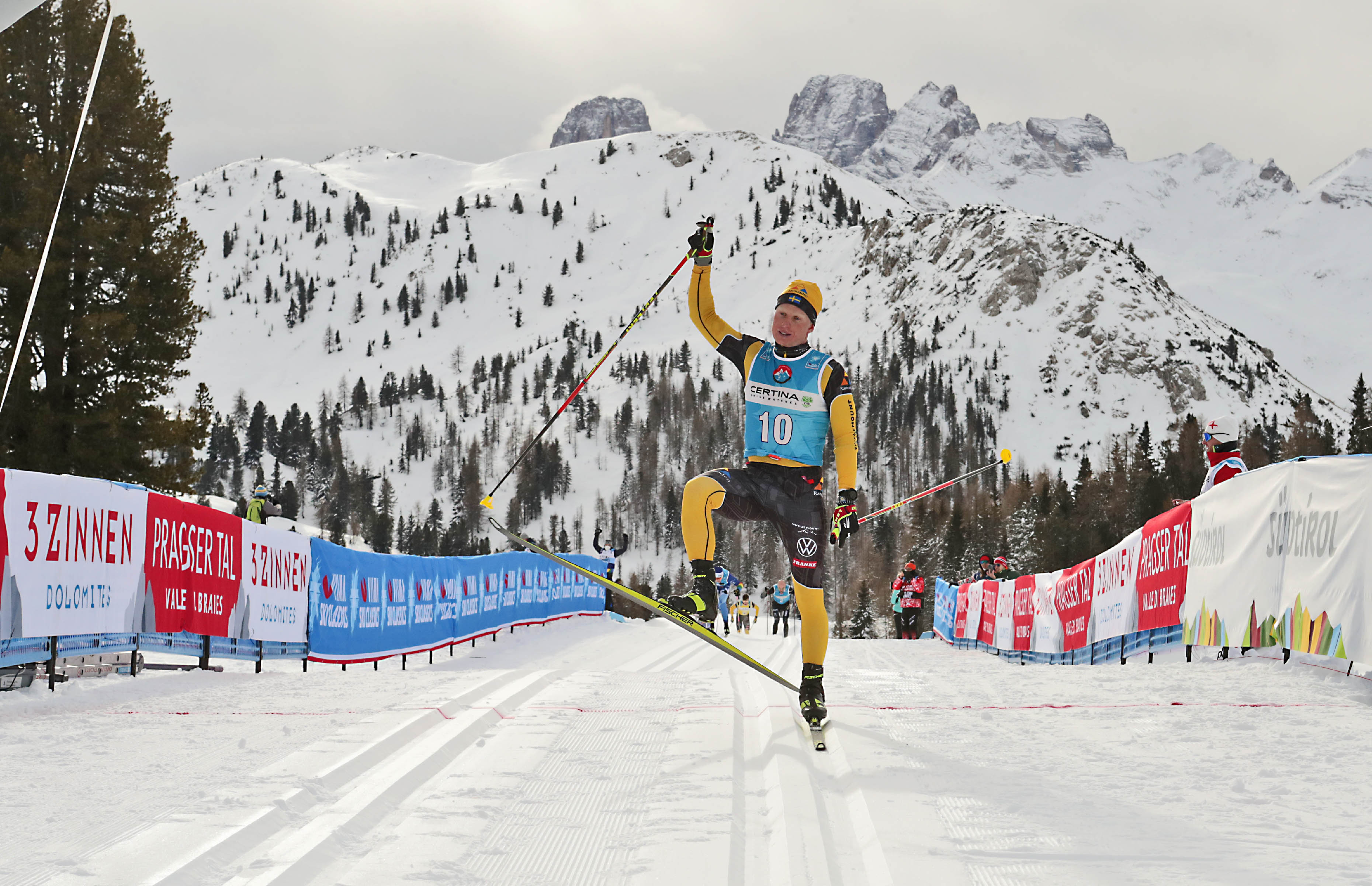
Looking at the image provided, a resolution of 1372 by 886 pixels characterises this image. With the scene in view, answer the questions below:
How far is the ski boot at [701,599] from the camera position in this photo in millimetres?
5395

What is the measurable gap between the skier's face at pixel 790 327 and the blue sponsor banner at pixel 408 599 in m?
8.77

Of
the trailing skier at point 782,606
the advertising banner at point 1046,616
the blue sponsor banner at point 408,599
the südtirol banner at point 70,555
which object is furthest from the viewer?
the trailing skier at point 782,606

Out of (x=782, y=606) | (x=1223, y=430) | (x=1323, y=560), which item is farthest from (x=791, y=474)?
(x=782, y=606)

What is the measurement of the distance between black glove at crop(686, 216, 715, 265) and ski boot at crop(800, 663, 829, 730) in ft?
7.37

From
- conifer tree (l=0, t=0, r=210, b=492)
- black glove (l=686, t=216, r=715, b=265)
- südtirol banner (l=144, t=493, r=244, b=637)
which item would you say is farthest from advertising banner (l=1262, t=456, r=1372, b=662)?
conifer tree (l=0, t=0, r=210, b=492)

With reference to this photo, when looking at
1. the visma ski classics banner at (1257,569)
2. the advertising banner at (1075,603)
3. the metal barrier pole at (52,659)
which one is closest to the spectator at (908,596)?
the advertising banner at (1075,603)

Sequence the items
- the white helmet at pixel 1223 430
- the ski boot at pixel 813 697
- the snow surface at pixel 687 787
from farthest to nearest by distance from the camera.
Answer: the white helmet at pixel 1223 430, the ski boot at pixel 813 697, the snow surface at pixel 687 787

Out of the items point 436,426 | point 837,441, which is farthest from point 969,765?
point 436,426

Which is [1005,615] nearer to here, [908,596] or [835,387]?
[908,596]

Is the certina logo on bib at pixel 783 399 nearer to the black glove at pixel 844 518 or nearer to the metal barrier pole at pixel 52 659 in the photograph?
the black glove at pixel 844 518

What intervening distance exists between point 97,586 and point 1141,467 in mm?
92102

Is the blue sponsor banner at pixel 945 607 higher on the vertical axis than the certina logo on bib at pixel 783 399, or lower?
lower

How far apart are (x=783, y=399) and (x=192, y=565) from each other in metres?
6.84

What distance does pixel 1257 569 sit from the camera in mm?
8039
